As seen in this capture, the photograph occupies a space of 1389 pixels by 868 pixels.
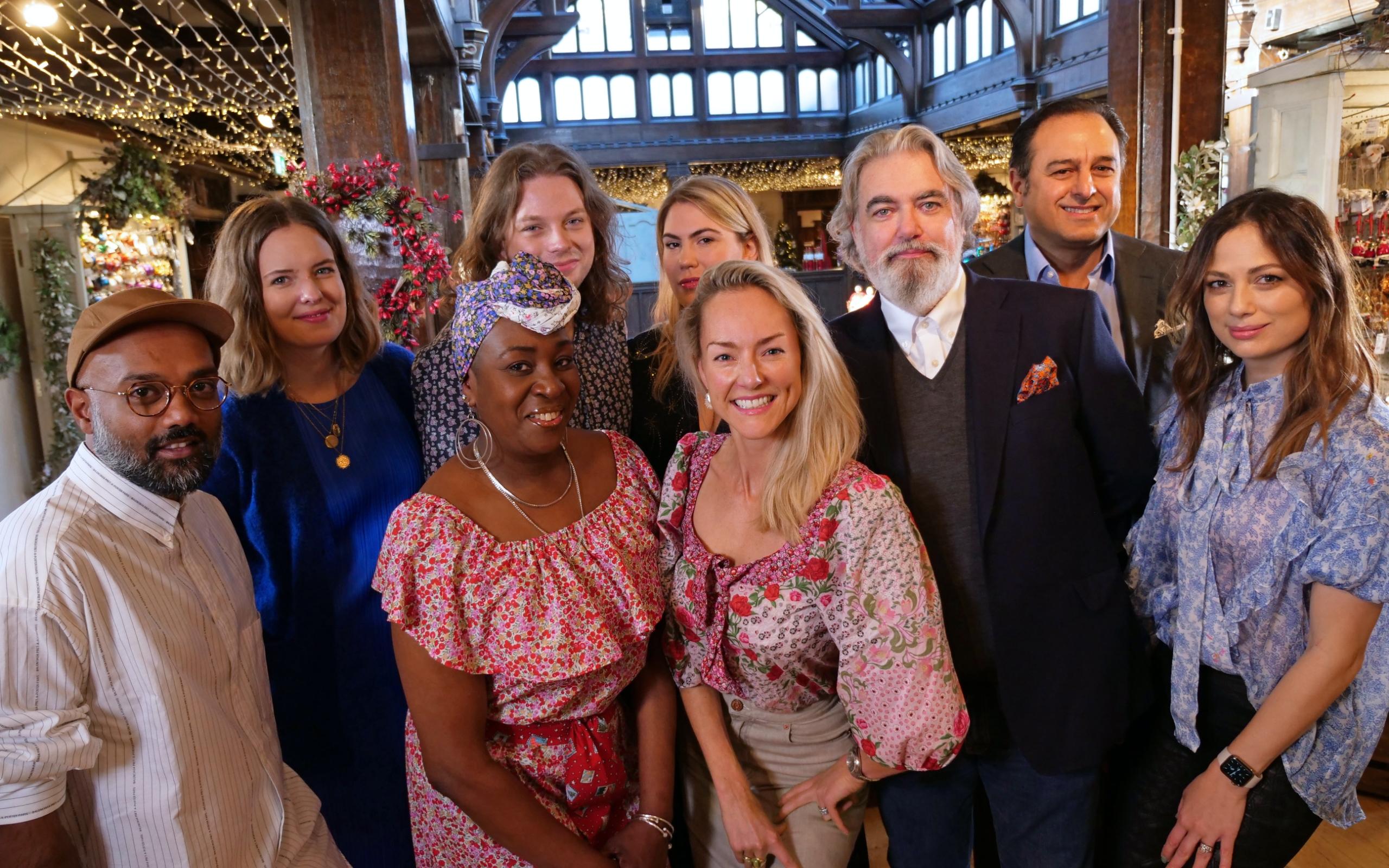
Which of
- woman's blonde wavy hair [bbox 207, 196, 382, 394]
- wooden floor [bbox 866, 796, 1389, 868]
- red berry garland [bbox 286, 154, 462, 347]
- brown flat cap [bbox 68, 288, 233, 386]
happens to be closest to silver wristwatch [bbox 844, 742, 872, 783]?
wooden floor [bbox 866, 796, 1389, 868]

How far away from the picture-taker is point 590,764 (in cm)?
164

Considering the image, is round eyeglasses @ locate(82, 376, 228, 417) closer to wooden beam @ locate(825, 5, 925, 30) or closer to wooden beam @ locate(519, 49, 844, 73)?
wooden beam @ locate(825, 5, 925, 30)

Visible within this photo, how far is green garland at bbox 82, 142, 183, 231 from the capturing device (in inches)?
298

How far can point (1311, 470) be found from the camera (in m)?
1.63

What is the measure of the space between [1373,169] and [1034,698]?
599 cm

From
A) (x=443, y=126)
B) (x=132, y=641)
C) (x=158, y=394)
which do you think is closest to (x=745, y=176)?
(x=443, y=126)

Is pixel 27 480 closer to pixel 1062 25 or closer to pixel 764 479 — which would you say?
pixel 764 479

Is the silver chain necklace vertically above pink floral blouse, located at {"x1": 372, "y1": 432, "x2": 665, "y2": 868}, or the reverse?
the silver chain necklace

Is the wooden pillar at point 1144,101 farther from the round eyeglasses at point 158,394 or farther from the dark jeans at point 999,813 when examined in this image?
the round eyeglasses at point 158,394

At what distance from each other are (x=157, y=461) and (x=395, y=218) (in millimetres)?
2665

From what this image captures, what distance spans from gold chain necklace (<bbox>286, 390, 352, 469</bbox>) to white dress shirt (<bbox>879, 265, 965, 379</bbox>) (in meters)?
1.27

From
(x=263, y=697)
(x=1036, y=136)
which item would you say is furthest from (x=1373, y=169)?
(x=263, y=697)

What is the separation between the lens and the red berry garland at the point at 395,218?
367 centimetres

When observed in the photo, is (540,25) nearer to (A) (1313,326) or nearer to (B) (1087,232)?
(B) (1087,232)
